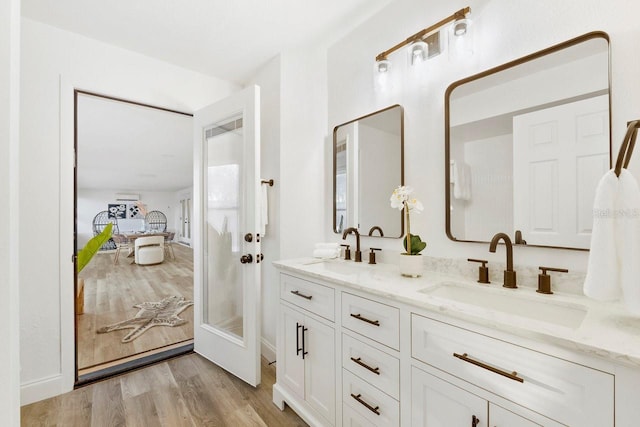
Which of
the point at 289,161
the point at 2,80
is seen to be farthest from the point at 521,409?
the point at 289,161

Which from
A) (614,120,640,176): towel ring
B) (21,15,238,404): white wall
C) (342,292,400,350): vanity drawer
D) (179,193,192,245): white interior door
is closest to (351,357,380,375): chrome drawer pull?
(342,292,400,350): vanity drawer

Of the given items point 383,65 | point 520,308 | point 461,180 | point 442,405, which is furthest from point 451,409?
point 383,65

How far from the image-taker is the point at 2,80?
0.67m

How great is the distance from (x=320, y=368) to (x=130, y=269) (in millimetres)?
6448

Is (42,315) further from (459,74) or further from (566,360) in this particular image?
(459,74)

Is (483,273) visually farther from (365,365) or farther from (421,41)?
(421,41)

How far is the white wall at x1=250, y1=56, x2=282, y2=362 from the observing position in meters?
2.32

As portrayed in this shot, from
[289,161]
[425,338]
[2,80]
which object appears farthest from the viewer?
[289,161]

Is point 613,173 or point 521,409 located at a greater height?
point 613,173

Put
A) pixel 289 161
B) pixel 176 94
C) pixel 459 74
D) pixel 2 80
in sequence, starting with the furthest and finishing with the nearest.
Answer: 1. pixel 176 94
2. pixel 289 161
3. pixel 459 74
4. pixel 2 80

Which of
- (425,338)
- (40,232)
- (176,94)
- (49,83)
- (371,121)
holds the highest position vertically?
(176,94)

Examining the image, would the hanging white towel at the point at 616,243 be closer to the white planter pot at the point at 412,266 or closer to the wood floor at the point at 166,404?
the white planter pot at the point at 412,266

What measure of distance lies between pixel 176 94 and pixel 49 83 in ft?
2.72

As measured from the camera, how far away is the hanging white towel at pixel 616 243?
2.62ft
